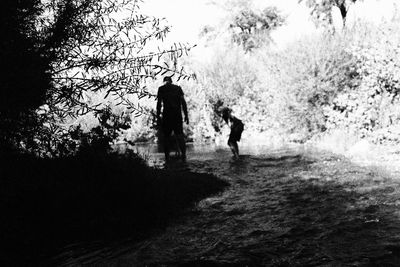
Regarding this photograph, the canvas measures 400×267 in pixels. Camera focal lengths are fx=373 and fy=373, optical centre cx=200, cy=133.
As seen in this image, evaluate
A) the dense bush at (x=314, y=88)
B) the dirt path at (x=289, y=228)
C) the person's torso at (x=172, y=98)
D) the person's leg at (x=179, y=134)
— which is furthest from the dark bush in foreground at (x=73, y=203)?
the person's leg at (x=179, y=134)

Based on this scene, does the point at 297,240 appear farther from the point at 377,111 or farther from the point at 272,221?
the point at 377,111

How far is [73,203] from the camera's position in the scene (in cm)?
438

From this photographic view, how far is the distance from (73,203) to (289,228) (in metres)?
2.51

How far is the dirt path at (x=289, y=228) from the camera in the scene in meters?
3.38

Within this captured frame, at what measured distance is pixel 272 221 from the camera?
4.58 metres

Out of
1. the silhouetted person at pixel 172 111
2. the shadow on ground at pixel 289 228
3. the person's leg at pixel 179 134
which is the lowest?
the shadow on ground at pixel 289 228

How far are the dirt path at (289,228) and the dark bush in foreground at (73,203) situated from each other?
45 cm

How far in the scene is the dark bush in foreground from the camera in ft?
11.8

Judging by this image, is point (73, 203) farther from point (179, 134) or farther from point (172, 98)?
point (179, 134)

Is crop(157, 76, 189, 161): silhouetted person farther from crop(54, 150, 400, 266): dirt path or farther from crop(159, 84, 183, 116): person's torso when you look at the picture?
crop(54, 150, 400, 266): dirt path

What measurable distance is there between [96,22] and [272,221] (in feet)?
10.2

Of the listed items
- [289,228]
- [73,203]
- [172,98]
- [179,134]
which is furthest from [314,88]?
[73,203]

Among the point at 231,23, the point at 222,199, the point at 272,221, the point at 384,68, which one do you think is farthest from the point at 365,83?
the point at 231,23

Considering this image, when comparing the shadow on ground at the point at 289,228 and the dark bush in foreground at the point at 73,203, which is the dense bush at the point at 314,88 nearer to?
the dark bush in foreground at the point at 73,203
